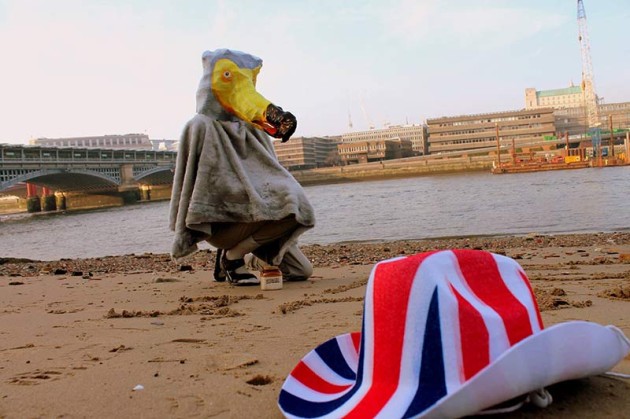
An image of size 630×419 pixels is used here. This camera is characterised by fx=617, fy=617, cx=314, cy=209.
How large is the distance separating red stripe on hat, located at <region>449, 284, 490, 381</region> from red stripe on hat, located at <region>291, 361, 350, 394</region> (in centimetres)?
55

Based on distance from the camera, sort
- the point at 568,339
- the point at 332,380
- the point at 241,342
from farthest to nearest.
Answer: the point at 241,342
the point at 332,380
the point at 568,339

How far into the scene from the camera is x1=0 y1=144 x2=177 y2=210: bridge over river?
48.3 m

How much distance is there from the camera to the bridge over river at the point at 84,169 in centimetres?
4828

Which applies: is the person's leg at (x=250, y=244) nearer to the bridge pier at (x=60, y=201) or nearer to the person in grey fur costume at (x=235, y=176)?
the person in grey fur costume at (x=235, y=176)

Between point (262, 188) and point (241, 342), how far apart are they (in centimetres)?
248

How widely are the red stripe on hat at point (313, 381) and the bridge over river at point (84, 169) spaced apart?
4758 centimetres

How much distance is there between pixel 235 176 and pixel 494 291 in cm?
397

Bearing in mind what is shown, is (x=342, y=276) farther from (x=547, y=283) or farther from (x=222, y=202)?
(x=547, y=283)

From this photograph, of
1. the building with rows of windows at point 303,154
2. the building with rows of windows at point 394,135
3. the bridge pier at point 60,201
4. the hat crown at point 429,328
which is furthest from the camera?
the building with rows of windows at point 394,135

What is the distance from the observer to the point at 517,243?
10.4 meters

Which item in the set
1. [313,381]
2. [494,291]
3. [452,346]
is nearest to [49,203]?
[313,381]

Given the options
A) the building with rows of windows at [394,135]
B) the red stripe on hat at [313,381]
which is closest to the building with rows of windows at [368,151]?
the building with rows of windows at [394,135]

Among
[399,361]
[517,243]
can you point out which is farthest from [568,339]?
[517,243]

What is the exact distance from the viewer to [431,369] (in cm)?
190
